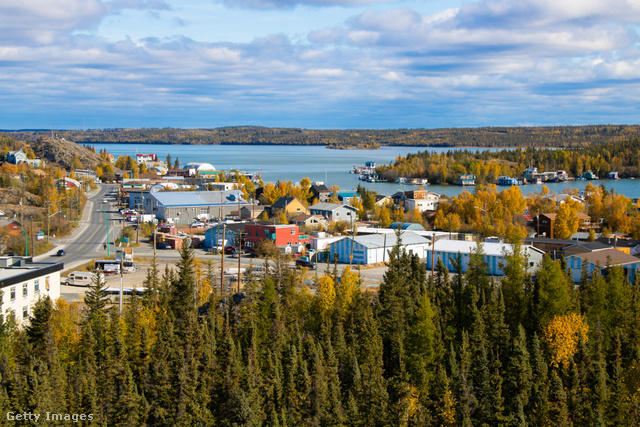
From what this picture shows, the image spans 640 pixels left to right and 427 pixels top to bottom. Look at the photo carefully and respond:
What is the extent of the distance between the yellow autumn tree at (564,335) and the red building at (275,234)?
1825 cm

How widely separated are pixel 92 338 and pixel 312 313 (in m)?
6.26

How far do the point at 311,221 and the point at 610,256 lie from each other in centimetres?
2054

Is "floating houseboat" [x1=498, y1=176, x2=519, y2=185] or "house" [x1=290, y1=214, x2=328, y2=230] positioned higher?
"floating houseboat" [x1=498, y1=176, x2=519, y2=185]

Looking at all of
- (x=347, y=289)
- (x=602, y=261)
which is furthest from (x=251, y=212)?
(x=347, y=289)

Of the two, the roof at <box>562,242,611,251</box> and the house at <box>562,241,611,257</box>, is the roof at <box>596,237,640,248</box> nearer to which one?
the roof at <box>562,242,611,251</box>

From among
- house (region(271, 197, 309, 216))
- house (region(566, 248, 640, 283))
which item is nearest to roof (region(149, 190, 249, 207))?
house (region(271, 197, 309, 216))

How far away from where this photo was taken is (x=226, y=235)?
3497cm

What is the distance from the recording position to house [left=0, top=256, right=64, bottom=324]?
17.9 m

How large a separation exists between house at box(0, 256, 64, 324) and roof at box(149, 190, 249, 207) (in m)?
24.9

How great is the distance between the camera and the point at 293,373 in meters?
13.6

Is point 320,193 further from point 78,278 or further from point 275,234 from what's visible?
point 78,278

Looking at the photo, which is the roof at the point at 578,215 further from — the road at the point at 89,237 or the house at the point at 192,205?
the road at the point at 89,237

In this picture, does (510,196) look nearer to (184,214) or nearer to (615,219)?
(615,219)

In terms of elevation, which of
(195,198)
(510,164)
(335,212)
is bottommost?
(335,212)
